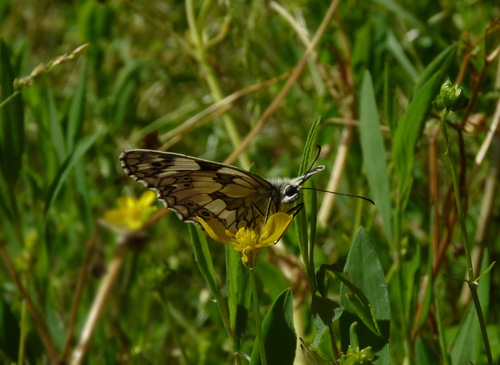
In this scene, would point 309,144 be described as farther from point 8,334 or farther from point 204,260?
point 8,334

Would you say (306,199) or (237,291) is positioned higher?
(306,199)

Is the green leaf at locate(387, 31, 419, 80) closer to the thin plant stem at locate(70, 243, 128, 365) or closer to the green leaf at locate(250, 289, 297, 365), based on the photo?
the thin plant stem at locate(70, 243, 128, 365)

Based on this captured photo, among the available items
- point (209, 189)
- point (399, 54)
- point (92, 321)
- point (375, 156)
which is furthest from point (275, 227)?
point (399, 54)

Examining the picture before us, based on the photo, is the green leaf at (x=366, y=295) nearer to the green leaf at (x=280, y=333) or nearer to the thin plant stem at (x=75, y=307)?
the green leaf at (x=280, y=333)

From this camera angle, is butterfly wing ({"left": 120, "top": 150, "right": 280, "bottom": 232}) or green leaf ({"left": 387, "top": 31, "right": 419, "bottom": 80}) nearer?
butterfly wing ({"left": 120, "top": 150, "right": 280, "bottom": 232})

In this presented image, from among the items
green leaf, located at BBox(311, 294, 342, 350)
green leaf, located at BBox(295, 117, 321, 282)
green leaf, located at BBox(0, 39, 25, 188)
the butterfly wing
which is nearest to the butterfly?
the butterfly wing

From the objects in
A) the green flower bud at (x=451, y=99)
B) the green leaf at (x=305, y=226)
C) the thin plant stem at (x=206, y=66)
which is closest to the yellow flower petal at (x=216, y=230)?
the green leaf at (x=305, y=226)

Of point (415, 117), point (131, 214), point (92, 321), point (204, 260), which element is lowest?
point (92, 321)

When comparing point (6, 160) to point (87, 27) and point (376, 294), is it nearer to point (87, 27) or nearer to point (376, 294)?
point (376, 294)
